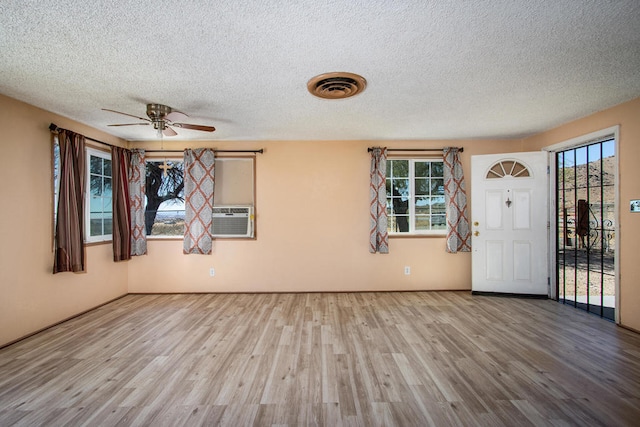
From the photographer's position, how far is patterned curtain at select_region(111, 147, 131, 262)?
403 centimetres

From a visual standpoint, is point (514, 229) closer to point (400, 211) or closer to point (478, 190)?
point (478, 190)

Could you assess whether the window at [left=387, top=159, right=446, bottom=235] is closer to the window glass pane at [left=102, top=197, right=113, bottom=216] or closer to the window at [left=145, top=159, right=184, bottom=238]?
the window at [left=145, top=159, right=184, bottom=238]

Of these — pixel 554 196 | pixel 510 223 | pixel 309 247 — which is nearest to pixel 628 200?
pixel 554 196

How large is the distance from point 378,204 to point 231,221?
225 centimetres

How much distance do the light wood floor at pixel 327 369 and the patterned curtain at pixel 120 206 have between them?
892 mm

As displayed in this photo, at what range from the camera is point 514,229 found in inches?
162

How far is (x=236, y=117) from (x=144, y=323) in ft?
8.43

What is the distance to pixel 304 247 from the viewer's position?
14.6 feet

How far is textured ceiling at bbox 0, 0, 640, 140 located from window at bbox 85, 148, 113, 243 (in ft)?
2.47

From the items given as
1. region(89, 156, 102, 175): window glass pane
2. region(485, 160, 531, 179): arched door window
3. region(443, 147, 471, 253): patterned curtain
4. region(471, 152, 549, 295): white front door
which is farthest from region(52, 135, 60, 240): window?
region(485, 160, 531, 179): arched door window

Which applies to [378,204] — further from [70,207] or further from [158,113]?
[70,207]

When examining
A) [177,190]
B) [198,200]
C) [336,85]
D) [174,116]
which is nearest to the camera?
[336,85]

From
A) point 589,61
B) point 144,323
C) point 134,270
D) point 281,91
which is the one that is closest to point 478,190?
point 589,61

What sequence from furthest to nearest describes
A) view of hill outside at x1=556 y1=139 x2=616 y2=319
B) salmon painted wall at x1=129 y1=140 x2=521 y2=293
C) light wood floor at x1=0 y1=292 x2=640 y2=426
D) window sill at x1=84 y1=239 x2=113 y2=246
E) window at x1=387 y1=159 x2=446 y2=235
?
window at x1=387 y1=159 x2=446 y2=235 → salmon painted wall at x1=129 y1=140 x2=521 y2=293 → window sill at x1=84 y1=239 x2=113 y2=246 → view of hill outside at x1=556 y1=139 x2=616 y2=319 → light wood floor at x1=0 y1=292 x2=640 y2=426
